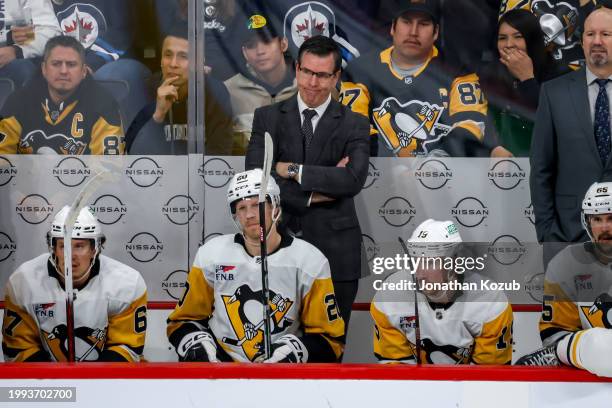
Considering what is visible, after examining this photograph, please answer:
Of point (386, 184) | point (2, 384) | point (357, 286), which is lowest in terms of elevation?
point (2, 384)

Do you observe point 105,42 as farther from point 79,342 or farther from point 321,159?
point 79,342

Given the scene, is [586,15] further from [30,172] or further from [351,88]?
[30,172]

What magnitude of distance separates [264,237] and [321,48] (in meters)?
0.72

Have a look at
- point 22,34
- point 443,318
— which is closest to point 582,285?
point 443,318

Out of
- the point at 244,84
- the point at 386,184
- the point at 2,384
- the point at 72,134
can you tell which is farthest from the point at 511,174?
the point at 2,384

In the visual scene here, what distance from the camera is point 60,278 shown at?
11.1 feet

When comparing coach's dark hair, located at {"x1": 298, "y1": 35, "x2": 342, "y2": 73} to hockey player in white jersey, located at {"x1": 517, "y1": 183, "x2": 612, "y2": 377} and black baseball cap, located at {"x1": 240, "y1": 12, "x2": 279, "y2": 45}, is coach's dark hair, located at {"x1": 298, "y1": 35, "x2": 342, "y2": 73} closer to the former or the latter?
black baseball cap, located at {"x1": 240, "y1": 12, "x2": 279, "y2": 45}

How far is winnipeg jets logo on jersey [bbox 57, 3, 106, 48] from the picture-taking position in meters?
3.53

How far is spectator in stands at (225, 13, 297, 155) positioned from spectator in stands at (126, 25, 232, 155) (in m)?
0.06

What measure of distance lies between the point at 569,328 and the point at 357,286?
0.68 metres

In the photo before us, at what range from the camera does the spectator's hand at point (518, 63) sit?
3.49m

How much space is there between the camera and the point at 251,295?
11.1ft

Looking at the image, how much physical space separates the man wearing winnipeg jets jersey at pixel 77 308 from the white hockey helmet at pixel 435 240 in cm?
92

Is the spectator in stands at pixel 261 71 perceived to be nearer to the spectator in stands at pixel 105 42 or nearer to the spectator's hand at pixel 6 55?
the spectator in stands at pixel 105 42
